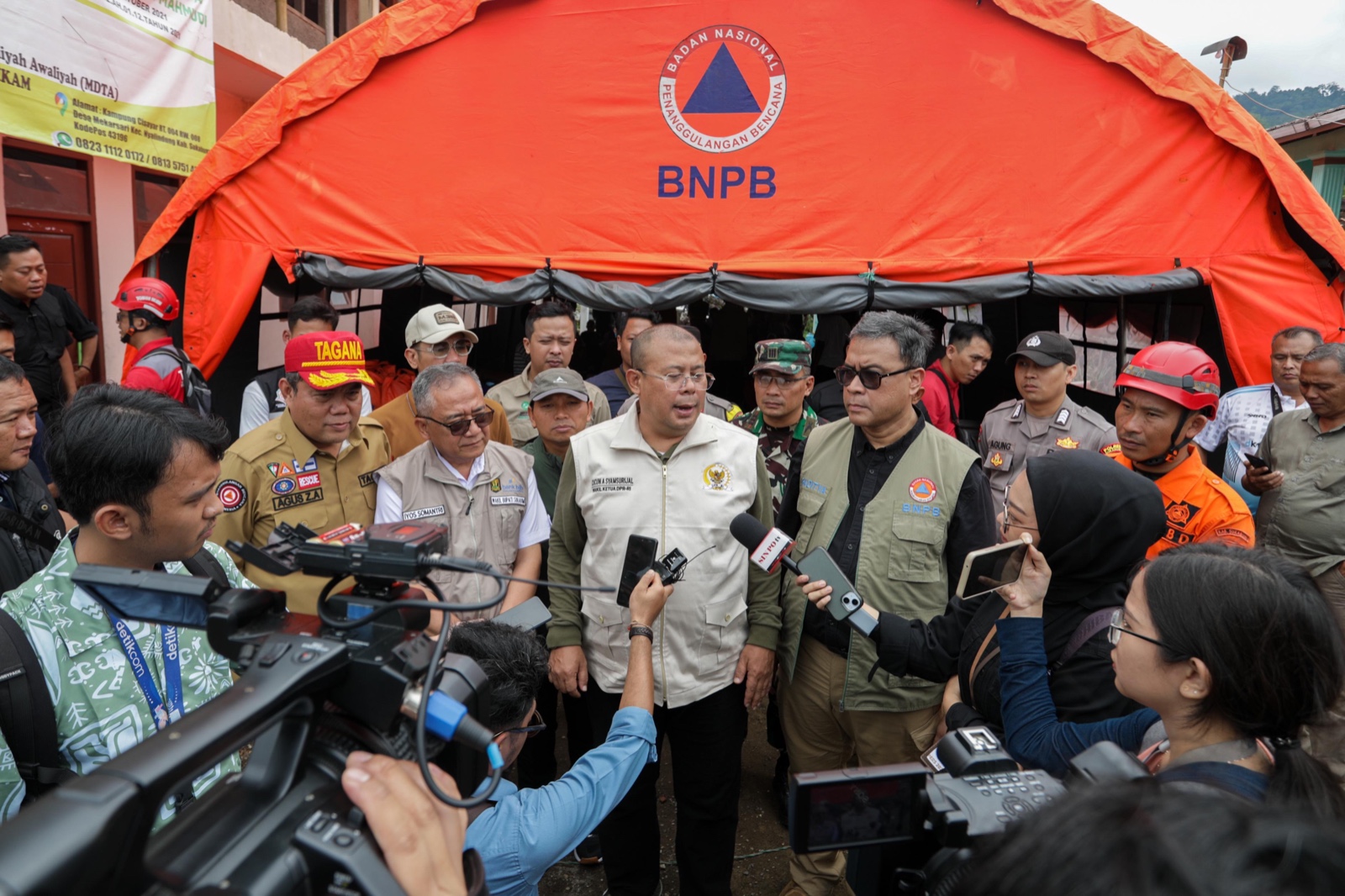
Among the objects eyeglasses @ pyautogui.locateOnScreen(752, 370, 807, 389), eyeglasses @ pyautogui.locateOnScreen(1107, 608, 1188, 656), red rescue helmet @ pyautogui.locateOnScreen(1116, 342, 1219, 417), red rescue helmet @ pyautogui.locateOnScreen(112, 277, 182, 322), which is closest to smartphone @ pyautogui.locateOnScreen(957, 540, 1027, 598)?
eyeglasses @ pyautogui.locateOnScreen(1107, 608, 1188, 656)

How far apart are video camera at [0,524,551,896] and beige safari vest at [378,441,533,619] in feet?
5.73

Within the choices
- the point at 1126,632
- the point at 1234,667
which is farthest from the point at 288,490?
the point at 1234,667

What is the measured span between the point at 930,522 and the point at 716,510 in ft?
2.38

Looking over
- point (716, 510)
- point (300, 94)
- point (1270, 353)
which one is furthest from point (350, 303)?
point (1270, 353)

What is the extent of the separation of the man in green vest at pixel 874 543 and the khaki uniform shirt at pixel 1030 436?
5.29ft

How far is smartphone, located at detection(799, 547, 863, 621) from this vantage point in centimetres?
217

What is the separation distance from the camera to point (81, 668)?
1.47 meters

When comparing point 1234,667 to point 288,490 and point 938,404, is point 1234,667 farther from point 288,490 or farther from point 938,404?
point 938,404

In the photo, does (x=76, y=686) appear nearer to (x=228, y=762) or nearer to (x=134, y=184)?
(x=228, y=762)

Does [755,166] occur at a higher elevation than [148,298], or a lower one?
higher

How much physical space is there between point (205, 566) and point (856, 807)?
1485mm

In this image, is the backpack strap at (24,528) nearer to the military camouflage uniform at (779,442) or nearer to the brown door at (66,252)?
the military camouflage uniform at (779,442)

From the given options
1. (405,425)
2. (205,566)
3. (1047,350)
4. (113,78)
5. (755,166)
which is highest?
(113,78)

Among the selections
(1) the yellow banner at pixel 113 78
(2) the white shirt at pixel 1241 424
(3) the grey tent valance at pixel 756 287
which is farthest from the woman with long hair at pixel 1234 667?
(1) the yellow banner at pixel 113 78
